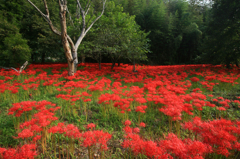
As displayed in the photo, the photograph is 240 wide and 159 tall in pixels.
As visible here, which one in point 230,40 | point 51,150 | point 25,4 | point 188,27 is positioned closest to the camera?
point 51,150

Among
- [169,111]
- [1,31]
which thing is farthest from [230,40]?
[1,31]

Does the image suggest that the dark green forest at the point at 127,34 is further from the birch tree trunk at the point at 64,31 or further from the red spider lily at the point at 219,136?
the red spider lily at the point at 219,136

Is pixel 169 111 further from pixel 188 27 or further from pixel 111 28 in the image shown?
pixel 188 27

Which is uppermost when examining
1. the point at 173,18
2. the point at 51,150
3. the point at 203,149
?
the point at 173,18

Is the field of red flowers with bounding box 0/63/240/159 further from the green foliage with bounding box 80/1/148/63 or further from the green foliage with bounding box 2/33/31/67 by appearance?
the green foliage with bounding box 80/1/148/63

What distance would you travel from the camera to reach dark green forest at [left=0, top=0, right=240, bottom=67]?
33.4ft

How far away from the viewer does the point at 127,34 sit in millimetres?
11703

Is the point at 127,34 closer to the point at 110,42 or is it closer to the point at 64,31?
the point at 110,42

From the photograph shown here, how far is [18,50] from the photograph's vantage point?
9.53m

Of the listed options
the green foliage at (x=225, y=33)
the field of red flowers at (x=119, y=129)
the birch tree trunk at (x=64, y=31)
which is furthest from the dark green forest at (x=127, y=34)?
the field of red flowers at (x=119, y=129)

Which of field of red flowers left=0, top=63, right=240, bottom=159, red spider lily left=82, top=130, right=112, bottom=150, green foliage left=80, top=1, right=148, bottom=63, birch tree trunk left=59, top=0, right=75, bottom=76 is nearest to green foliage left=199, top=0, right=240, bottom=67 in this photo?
field of red flowers left=0, top=63, right=240, bottom=159

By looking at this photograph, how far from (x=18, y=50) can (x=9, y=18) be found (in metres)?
6.31

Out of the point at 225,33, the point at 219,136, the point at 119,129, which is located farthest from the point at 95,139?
the point at 225,33

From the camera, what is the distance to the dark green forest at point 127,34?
33.4 ft
